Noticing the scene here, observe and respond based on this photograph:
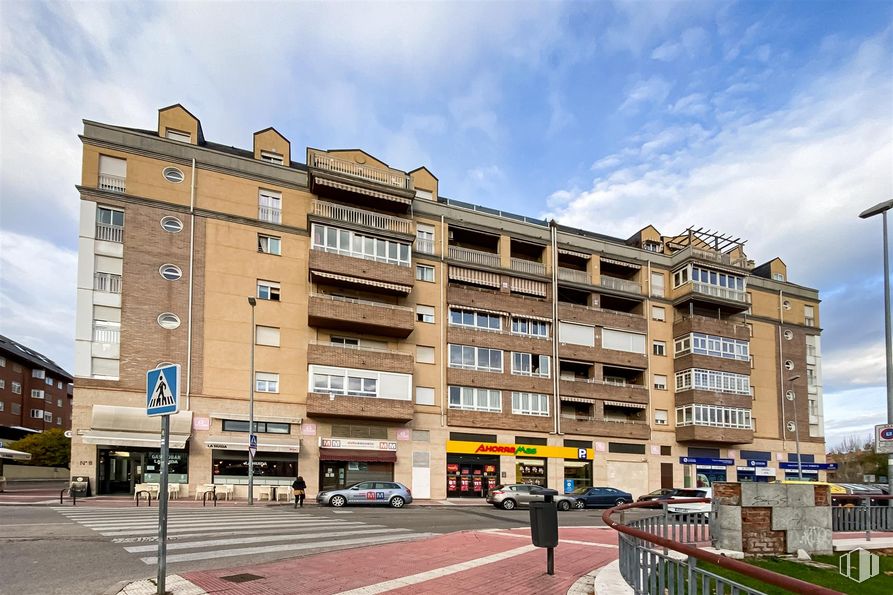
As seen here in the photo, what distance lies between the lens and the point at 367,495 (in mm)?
26719

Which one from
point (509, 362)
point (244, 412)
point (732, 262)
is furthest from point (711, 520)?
point (732, 262)

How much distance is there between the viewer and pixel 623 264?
147 feet

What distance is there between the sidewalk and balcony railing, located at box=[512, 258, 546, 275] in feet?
93.1

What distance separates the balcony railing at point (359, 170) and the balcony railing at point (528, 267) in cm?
856

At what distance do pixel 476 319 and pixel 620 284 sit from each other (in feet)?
39.5

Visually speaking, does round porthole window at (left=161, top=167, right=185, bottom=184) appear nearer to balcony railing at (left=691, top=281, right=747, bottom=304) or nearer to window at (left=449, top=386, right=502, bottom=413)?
window at (left=449, top=386, right=502, bottom=413)

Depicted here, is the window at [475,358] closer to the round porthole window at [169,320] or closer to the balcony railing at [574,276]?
the balcony railing at [574,276]

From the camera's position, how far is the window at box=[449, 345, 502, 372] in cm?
3712

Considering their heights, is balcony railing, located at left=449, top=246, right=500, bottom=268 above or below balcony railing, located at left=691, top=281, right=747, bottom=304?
above

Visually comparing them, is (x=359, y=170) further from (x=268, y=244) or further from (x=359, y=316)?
(x=359, y=316)

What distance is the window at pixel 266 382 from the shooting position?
31.8 m

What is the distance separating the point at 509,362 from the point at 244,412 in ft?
51.8

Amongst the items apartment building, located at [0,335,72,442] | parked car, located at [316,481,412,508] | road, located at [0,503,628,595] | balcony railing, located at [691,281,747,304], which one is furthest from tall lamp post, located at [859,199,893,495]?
apartment building, located at [0,335,72,442]

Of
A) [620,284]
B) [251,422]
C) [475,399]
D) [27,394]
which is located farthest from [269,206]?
[27,394]
